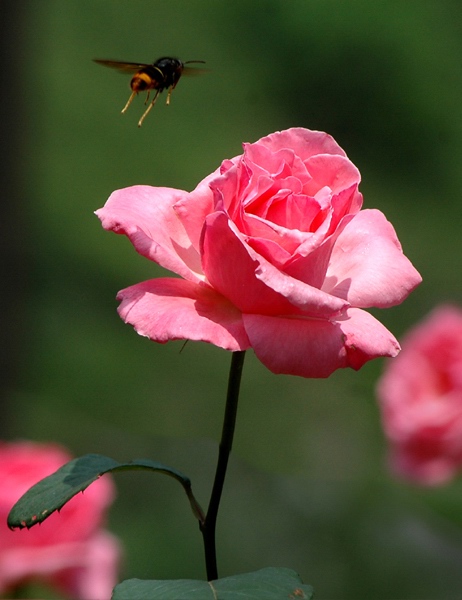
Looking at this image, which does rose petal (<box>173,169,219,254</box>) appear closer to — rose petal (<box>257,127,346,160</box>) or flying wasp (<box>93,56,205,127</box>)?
rose petal (<box>257,127,346,160</box>)

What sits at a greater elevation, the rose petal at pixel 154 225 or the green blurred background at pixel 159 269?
the rose petal at pixel 154 225

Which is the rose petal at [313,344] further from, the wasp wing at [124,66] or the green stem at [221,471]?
the wasp wing at [124,66]

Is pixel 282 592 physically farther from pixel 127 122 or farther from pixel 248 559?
pixel 127 122

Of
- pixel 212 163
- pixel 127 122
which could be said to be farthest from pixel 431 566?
pixel 127 122

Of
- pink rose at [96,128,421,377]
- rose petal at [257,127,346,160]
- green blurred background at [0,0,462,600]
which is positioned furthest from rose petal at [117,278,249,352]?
green blurred background at [0,0,462,600]

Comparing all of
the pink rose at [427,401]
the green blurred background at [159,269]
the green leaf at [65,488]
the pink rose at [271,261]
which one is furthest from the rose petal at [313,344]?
the green blurred background at [159,269]

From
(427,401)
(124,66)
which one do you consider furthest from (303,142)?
(427,401)

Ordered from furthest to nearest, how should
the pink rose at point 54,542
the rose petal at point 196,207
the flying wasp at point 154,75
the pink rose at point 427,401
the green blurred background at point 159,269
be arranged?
the green blurred background at point 159,269 → the pink rose at point 427,401 → the pink rose at point 54,542 → the flying wasp at point 154,75 → the rose petal at point 196,207
